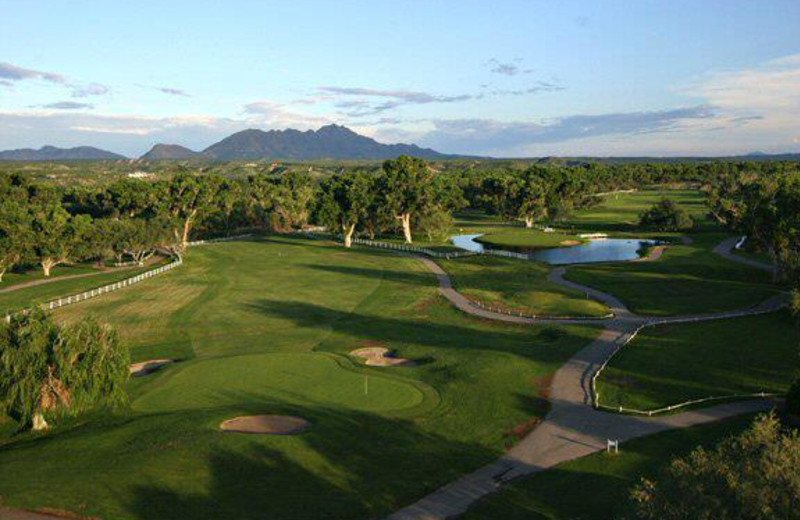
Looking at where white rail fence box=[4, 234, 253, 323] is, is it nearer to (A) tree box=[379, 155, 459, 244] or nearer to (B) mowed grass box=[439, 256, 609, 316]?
(A) tree box=[379, 155, 459, 244]

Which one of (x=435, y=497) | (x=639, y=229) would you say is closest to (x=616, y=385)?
(x=435, y=497)

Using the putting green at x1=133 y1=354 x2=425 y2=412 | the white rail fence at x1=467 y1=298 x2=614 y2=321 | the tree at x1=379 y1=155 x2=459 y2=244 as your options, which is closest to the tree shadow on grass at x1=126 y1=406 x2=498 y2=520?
the putting green at x1=133 y1=354 x2=425 y2=412

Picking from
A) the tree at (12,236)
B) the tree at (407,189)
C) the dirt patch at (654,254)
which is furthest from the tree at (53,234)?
the dirt patch at (654,254)

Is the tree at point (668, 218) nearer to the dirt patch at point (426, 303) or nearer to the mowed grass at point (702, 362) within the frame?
the dirt patch at point (426, 303)

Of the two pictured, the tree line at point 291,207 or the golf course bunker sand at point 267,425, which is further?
the tree line at point 291,207

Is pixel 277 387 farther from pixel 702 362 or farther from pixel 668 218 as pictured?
pixel 668 218

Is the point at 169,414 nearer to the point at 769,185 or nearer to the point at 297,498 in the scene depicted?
the point at 297,498
